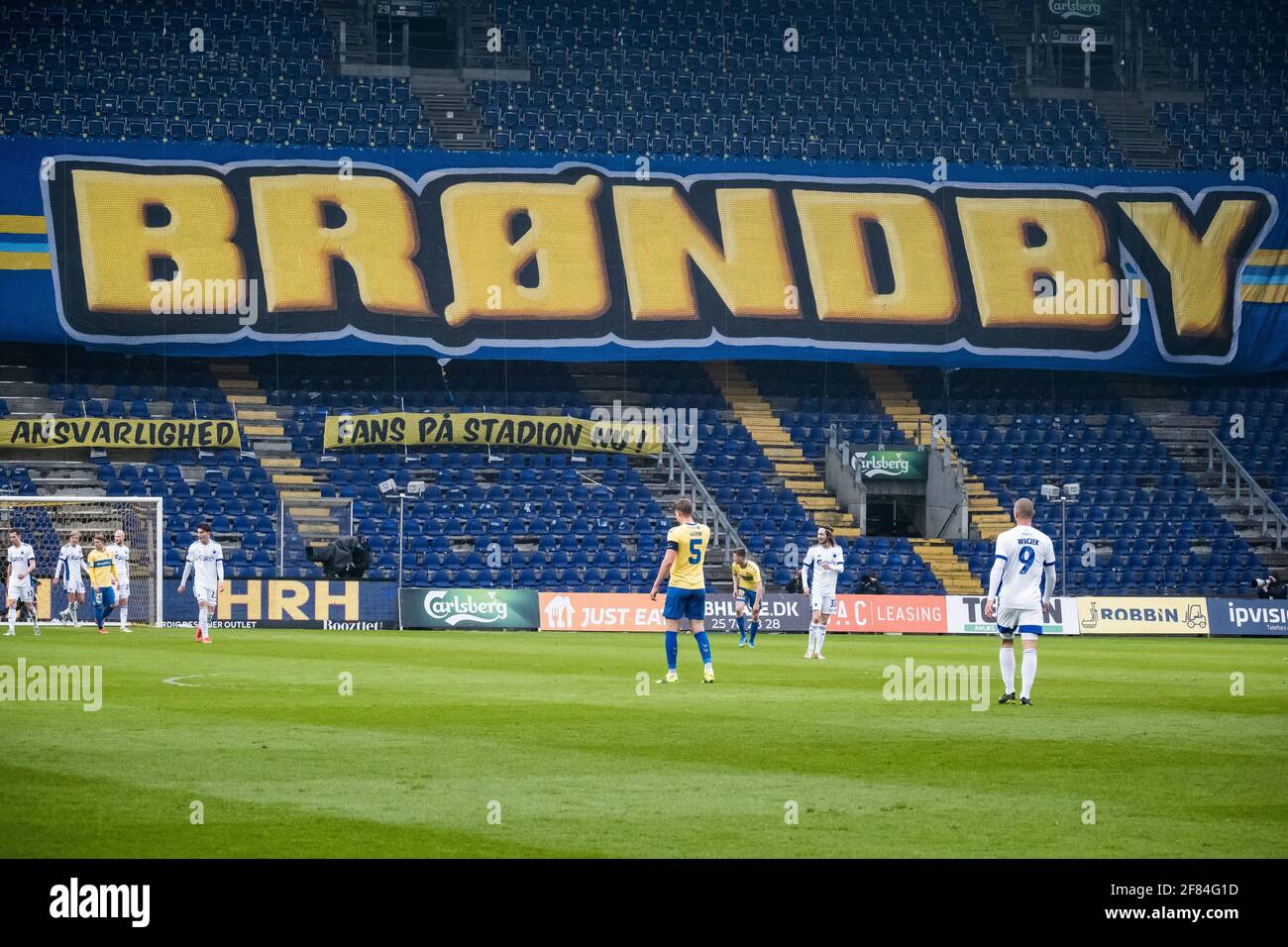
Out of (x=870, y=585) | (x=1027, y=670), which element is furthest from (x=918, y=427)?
(x=1027, y=670)

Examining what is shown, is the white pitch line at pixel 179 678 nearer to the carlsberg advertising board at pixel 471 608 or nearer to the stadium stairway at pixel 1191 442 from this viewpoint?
the carlsberg advertising board at pixel 471 608

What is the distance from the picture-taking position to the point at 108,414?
153ft

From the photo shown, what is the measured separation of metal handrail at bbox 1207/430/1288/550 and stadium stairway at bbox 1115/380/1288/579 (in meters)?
0.21

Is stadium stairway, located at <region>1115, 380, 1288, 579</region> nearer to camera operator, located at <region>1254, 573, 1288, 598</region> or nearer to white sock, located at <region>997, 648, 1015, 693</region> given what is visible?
camera operator, located at <region>1254, 573, 1288, 598</region>

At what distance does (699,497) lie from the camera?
47.8m

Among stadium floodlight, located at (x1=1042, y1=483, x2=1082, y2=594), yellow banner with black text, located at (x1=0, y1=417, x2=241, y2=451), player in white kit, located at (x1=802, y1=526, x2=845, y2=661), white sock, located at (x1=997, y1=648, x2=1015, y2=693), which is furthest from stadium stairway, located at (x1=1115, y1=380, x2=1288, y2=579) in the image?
white sock, located at (x1=997, y1=648, x2=1015, y2=693)

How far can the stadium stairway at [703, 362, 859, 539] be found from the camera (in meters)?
48.6

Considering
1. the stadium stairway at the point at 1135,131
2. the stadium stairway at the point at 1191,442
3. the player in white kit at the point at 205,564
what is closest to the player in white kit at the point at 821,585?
the player in white kit at the point at 205,564

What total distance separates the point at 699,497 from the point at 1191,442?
15287 mm

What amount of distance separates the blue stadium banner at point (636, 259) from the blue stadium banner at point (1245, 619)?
30.5 ft

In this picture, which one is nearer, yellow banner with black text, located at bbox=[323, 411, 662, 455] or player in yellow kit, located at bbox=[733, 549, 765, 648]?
player in yellow kit, located at bbox=[733, 549, 765, 648]

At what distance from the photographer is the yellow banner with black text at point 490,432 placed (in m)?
47.2

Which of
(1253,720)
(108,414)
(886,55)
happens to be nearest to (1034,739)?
(1253,720)
